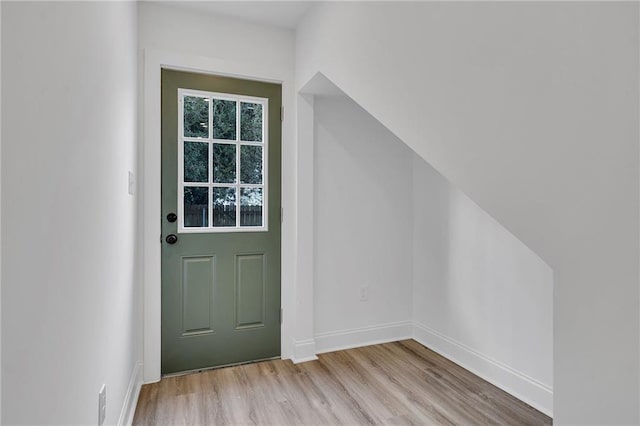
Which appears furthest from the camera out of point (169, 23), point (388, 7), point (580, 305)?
point (169, 23)

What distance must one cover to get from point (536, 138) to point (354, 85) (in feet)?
3.62

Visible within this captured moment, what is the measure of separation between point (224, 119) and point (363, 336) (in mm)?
1986

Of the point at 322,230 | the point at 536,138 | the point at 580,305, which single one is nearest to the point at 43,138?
the point at 536,138

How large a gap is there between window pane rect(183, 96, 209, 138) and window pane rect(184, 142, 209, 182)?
0.25ft

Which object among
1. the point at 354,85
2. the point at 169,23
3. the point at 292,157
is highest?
the point at 169,23

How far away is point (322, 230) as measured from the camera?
281 cm

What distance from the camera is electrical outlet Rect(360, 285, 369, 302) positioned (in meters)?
2.94

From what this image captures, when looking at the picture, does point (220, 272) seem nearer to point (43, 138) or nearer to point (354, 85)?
point (354, 85)

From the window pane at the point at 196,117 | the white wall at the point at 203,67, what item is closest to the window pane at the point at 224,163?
the window pane at the point at 196,117

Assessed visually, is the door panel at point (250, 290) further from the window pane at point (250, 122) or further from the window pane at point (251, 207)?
the window pane at point (250, 122)

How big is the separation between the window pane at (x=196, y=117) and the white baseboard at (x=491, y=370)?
230 centimetres

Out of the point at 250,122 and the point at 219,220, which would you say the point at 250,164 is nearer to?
the point at 250,122

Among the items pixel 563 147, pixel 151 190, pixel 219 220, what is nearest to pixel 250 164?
pixel 219 220

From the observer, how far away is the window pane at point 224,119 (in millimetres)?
2541
